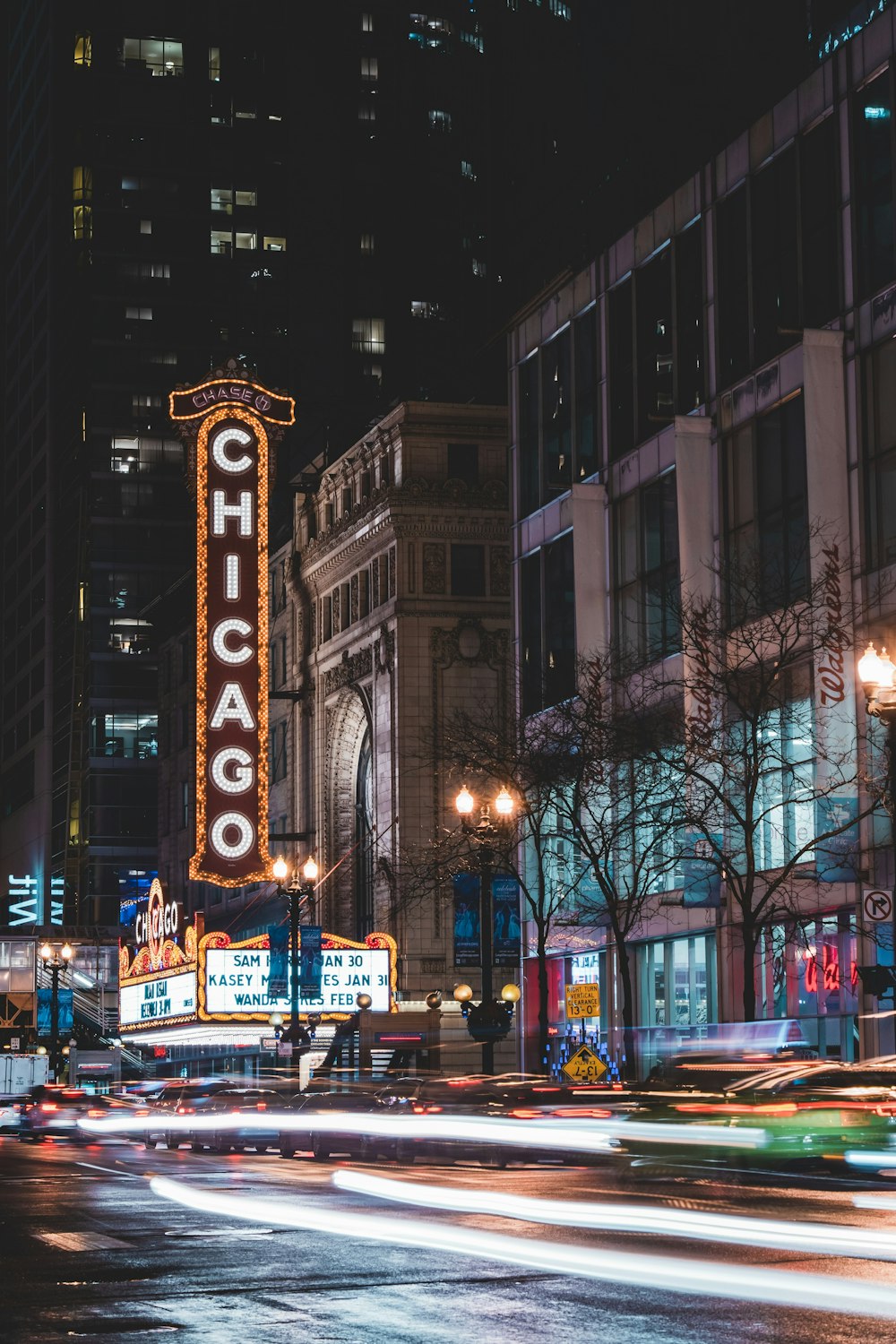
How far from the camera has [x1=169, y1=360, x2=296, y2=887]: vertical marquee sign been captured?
244ft

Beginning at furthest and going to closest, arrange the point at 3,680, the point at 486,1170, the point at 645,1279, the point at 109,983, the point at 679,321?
the point at 3,680, the point at 109,983, the point at 679,321, the point at 486,1170, the point at 645,1279

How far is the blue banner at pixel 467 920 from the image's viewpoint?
A: 52.6 m

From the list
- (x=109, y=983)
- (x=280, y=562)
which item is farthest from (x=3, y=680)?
(x=280, y=562)

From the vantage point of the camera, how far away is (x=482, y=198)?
13525 centimetres

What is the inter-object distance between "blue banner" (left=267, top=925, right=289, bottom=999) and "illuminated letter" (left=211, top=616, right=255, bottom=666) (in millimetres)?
15645

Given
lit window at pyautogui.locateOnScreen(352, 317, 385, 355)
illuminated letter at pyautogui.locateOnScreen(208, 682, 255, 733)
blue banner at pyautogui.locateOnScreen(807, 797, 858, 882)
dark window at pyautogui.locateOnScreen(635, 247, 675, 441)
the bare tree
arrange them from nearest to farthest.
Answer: the bare tree
blue banner at pyautogui.locateOnScreen(807, 797, 858, 882)
dark window at pyautogui.locateOnScreen(635, 247, 675, 441)
illuminated letter at pyautogui.locateOnScreen(208, 682, 255, 733)
lit window at pyautogui.locateOnScreen(352, 317, 385, 355)


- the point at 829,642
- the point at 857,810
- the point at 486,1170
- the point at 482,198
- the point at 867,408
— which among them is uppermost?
the point at 482,198

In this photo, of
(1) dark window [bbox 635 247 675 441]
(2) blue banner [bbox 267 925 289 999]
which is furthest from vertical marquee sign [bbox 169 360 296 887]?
(1) dark window [bbox 635 247 675 441]

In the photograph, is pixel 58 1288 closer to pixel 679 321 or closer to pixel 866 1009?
pixel 866 1009

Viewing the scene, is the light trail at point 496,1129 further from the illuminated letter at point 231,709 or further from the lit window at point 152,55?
the lit window at point 152,55

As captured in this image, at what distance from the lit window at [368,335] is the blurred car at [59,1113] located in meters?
80.7

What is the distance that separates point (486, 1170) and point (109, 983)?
99546mm

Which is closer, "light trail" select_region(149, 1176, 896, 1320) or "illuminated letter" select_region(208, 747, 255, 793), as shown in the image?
"light trail" select_region(149, 1176, 896, 1320)

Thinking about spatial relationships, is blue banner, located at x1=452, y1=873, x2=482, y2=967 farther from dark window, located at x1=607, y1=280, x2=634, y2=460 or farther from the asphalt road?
the asphalt road
